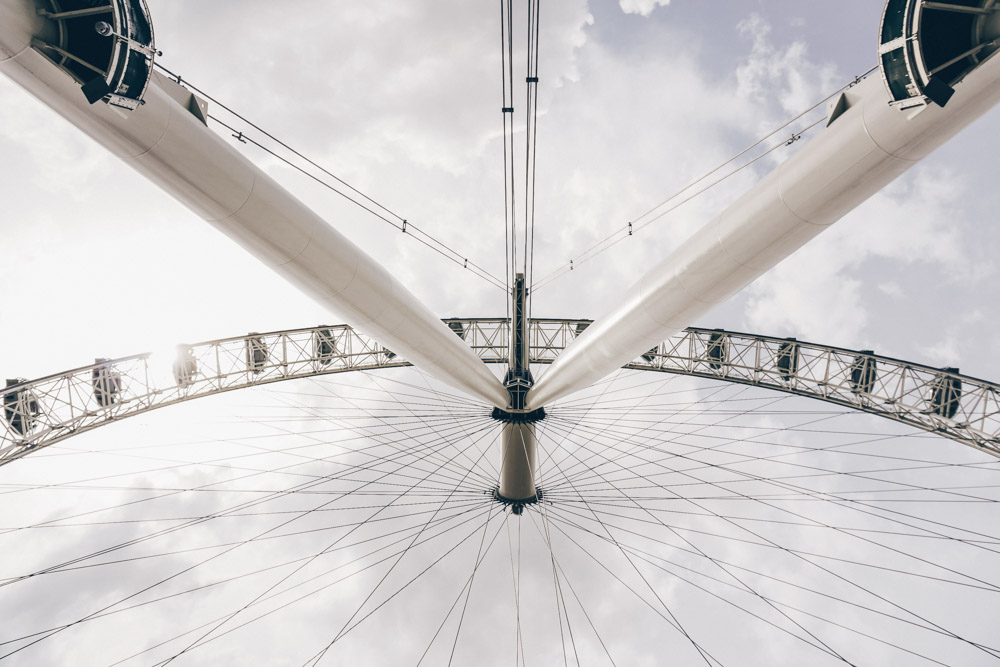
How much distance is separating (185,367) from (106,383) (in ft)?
8.35

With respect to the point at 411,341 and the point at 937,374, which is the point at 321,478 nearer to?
the point at 411,341

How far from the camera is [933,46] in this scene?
5035 millimetres

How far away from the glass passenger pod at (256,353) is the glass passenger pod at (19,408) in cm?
673

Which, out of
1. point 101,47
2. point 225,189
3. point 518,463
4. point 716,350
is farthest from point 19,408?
point 716,350

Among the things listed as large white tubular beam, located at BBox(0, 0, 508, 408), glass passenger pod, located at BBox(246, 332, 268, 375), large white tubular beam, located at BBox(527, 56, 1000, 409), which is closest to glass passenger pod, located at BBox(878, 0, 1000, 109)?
large white tubular beam, located at BBox(527, 56, 1000, 409)

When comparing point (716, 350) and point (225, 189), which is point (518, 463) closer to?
point (716, 350)

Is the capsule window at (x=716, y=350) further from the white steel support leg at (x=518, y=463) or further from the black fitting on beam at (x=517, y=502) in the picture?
the black fitting on beam at (x=517, y=502)

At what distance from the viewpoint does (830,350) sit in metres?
19.0

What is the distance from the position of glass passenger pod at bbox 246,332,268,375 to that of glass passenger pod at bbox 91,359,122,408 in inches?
176

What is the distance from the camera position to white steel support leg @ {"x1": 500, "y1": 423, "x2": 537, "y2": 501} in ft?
56.5

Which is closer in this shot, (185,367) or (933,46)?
(933,46)

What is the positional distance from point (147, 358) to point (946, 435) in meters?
31.8

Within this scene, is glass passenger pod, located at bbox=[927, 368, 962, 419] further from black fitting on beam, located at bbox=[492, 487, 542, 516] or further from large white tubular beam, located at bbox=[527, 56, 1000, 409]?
black fitting on beam, located at bbox=[492, 487, 542, 516]

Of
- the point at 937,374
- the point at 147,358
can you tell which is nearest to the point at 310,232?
the point at 147,358
